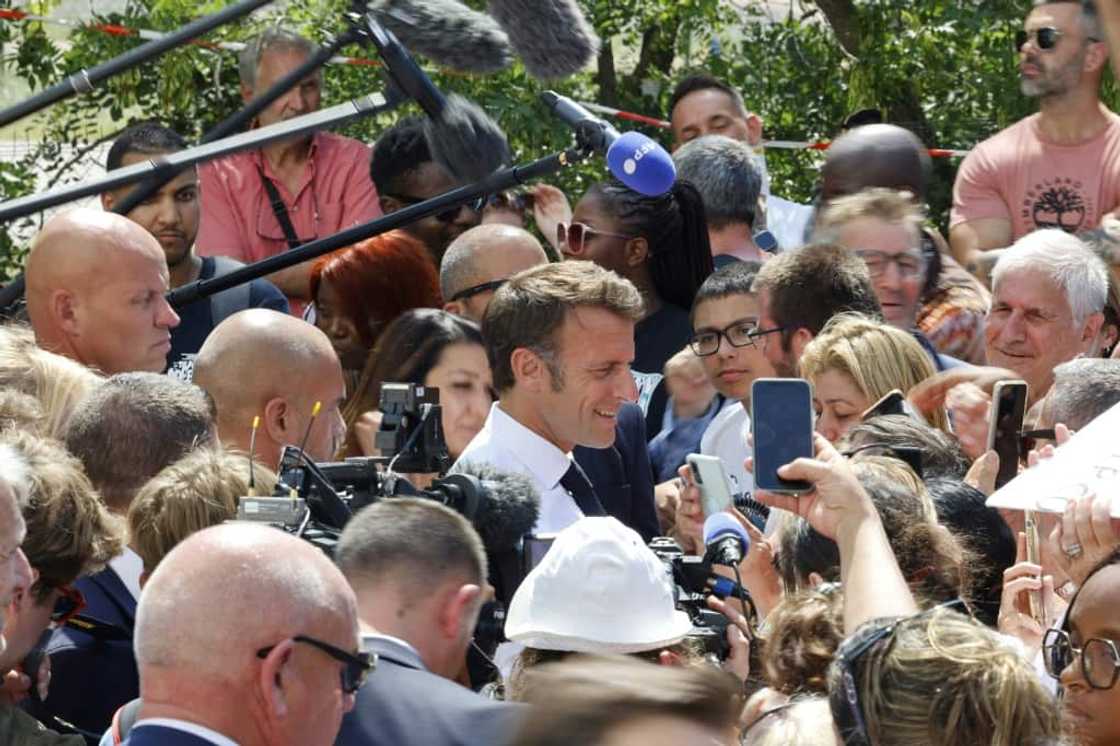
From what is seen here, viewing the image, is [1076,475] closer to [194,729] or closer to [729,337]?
[194,729]

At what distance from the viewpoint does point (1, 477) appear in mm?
3713

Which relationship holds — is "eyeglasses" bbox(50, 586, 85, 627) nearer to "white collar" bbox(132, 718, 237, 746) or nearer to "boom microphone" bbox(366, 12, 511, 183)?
"white collar" bbox(132, 718, 237, 746)

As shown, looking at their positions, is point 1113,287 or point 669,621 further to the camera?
point 1113,287

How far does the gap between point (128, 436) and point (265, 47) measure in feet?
11.7

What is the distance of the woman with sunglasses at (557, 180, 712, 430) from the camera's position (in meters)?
6.71

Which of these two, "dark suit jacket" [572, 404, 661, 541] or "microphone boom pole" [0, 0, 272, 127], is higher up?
"microphone boom pole" [0, 0, 272, 127]

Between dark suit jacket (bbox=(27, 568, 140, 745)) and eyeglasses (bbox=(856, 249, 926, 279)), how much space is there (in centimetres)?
326

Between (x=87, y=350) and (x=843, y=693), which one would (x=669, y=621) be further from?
(x=87, y=350)

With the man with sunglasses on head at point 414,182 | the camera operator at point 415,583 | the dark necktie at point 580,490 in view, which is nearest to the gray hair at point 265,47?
the man with sunglasses on head at point 414,182

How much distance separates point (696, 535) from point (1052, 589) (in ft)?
4.68

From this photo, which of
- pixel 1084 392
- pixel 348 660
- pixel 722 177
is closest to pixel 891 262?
pixel 722 177

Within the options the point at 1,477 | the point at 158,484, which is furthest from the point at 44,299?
the point at 1,477

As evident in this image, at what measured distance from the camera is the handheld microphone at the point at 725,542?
4.15 m

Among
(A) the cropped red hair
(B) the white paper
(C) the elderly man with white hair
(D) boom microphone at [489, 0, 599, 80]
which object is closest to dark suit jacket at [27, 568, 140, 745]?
(D) boom microphone at [489, 0, 599, 80]
